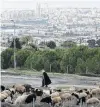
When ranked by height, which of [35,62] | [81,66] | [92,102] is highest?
[35,62]

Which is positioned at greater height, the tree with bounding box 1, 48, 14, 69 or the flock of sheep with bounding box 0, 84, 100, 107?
the tree with bounding box 1, 48, 14, 69

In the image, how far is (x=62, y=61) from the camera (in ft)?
53.6

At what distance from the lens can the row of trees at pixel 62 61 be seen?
610 inches

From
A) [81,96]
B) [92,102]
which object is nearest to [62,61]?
[81,96]

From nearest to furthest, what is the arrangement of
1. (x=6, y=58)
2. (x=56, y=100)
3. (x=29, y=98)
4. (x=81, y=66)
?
(x=29, y=98) < (x=56, y=100) < (x=81, y=66) < (x=6, y=58)

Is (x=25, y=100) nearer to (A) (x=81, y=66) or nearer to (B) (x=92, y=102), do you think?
(B) (x=92, y=102)

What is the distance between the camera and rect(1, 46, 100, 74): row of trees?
50.8 feet

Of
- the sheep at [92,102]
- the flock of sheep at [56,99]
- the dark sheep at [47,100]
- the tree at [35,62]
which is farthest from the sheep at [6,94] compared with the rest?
the tree at [35,62]

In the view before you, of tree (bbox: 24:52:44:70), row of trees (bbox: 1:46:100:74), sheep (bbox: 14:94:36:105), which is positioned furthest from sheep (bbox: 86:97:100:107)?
tree (bbox: 24:52:44:70)

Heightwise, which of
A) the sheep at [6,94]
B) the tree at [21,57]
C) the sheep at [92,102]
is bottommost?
the sheep at [92,102]

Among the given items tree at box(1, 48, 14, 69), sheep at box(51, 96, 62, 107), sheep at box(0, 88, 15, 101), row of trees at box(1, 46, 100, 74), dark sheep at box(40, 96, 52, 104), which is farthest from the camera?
tree at box(1, 48, 14, 69)

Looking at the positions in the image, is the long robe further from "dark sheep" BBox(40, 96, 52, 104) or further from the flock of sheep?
"dark sheep" BBox(40, 96, 52, 104)

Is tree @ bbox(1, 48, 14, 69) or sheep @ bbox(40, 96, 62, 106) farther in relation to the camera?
tree @ bbox(1, 48, 14, 69)

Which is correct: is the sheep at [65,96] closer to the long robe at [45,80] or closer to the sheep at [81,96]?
the sheep at [81,96]
